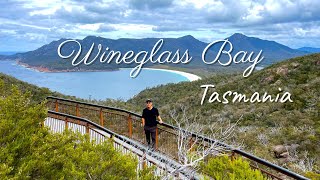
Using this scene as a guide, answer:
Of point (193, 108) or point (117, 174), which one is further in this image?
point (193, 108)

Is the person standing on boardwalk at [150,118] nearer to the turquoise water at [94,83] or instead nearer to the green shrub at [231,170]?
the green shrub at [231,170]

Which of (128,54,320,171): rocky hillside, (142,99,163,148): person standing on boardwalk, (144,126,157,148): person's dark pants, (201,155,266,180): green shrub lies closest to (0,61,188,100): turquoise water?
(128,54,320,171): rocky hillside

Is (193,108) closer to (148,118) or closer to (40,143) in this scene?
(148,118)

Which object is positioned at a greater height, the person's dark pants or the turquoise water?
the person's dark pants

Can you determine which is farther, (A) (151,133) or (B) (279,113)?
(B) (279,113)

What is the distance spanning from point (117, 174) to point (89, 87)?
130 m

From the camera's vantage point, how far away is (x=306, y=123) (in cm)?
2417

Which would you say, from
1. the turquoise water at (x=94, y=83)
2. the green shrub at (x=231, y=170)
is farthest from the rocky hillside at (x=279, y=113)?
the turquoise water at (x=94, y=83)

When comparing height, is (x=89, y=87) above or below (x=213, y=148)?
below

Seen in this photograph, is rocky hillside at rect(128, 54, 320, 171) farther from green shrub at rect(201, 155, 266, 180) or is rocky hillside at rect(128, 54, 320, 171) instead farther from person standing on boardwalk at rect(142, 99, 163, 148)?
green shrub at rect(201, 155, 266, 180)

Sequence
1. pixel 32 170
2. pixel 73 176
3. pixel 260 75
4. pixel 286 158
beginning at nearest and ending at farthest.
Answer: pixel 73 176, pixel 32 170, pixel 286 158, pixel 260 75

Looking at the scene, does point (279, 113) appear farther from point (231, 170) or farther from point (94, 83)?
point (94, 83)

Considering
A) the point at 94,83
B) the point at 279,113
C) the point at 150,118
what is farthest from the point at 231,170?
the point at 94,83

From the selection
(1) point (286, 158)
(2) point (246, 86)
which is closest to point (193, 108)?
(2) point (246, 86)
